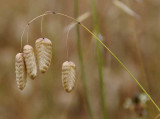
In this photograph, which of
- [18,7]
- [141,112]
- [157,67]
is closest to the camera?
[141,112]

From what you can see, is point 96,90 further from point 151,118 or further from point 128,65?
point 151,118

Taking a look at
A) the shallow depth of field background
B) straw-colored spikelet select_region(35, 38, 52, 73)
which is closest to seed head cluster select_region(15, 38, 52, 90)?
straw-colored spikelet select_region(35, 38, 52, 73)

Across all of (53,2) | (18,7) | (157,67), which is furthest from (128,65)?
(18,7)

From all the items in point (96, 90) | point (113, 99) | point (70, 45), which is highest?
point (70, 45)

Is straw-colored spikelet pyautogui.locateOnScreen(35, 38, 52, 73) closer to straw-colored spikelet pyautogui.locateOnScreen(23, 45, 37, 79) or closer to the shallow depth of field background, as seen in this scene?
straw-colored spikelet pyautogui.locateOnScreen(23, 45, 37, 79)

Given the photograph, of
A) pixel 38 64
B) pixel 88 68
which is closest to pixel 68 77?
pixel 38 64

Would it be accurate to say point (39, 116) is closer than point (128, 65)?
Yes

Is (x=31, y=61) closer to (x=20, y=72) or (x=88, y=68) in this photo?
(x=20, y=72)

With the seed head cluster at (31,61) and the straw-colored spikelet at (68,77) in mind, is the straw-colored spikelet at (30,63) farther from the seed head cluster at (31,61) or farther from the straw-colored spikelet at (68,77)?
the straw-colored spikelet at (68,77)
